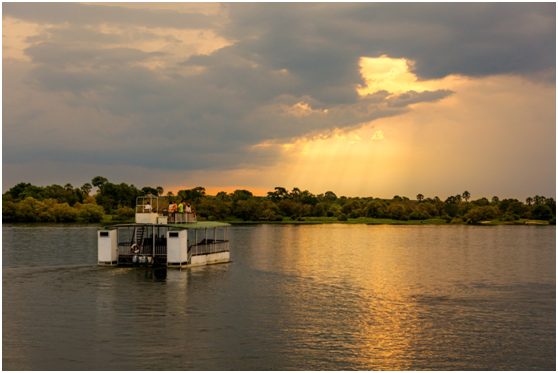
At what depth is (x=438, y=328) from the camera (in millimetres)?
29406

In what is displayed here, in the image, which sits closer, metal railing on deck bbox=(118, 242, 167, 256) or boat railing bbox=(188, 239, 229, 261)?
metal railing on deck bbox=(118, 242, 167, 256)

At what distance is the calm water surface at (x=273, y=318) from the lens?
77.6 ft

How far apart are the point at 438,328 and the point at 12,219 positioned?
171m

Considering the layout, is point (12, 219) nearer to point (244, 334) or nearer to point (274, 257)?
point (274, 257)

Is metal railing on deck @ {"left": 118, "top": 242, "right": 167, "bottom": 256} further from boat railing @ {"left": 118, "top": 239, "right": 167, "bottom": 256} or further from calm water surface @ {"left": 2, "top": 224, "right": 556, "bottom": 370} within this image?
calm water surface @ {"left": 2, "top": 224, "right": 556, "bottom": 370}

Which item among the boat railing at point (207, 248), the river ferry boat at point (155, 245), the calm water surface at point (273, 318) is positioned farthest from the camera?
the boat railing at point (207, 248)

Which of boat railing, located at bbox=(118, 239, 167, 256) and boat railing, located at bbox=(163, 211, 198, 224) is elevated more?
boat railing, located at bbox=(163, 211, 198, 224)

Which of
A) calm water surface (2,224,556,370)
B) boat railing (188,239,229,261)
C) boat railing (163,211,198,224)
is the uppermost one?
boat railing (163,211,198,224)

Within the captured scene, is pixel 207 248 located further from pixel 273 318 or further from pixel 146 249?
pixel 273 318

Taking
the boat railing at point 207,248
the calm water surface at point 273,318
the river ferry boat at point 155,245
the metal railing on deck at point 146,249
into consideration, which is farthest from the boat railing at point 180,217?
the calm water surface at point 273,318

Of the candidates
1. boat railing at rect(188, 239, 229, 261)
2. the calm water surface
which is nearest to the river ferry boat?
boat railing at rect(188, 239, 229, 261)

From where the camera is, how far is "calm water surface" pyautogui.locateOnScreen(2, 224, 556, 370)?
23.7 m

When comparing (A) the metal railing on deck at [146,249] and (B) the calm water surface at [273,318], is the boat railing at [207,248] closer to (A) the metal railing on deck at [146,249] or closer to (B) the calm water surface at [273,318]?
(B) the calm water surface at [273,318]

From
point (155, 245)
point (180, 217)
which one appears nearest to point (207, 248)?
point (180, 217)
